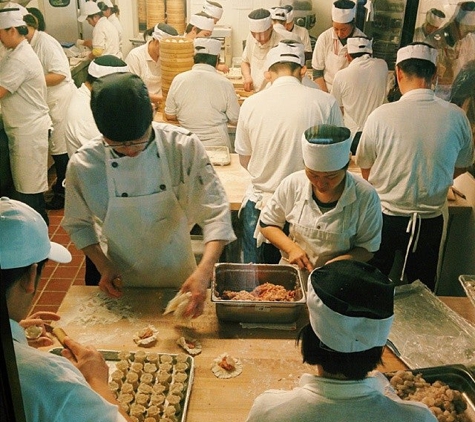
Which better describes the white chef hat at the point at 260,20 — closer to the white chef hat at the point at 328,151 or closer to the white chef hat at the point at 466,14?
the white chef hat at the point at 466,14

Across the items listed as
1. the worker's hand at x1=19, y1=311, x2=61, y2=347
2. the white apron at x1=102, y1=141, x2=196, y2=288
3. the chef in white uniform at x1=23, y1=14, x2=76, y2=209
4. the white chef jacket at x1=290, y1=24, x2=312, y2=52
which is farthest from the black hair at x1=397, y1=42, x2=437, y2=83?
the chef in white uniform at x1=23, y1=14, x2=76, y2=209

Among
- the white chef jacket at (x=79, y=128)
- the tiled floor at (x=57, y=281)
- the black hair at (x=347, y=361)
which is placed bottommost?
the tiled floor at (x=57, y=281)

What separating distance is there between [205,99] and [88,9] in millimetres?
2066

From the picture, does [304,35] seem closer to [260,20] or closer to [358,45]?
[260,20]

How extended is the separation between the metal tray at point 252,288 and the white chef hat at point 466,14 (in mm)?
1354

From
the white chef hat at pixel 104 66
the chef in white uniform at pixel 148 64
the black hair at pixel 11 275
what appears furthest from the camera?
the chef in white uniform at pixel 148 64

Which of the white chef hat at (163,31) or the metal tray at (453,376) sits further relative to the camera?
the white chef hat at (163,31)

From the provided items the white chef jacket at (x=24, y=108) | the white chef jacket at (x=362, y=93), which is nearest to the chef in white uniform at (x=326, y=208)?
the white chef jacket at (x=362, y=93)

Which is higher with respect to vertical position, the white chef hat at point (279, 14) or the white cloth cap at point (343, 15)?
the white cloth cap at point (343, 15)

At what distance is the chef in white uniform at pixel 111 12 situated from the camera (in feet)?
14.5

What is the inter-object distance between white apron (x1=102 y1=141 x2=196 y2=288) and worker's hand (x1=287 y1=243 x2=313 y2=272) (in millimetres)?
369

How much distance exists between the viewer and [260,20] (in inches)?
142

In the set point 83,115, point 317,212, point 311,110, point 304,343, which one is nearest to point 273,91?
point 311,110

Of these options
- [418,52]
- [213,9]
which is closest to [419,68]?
[418,52]
